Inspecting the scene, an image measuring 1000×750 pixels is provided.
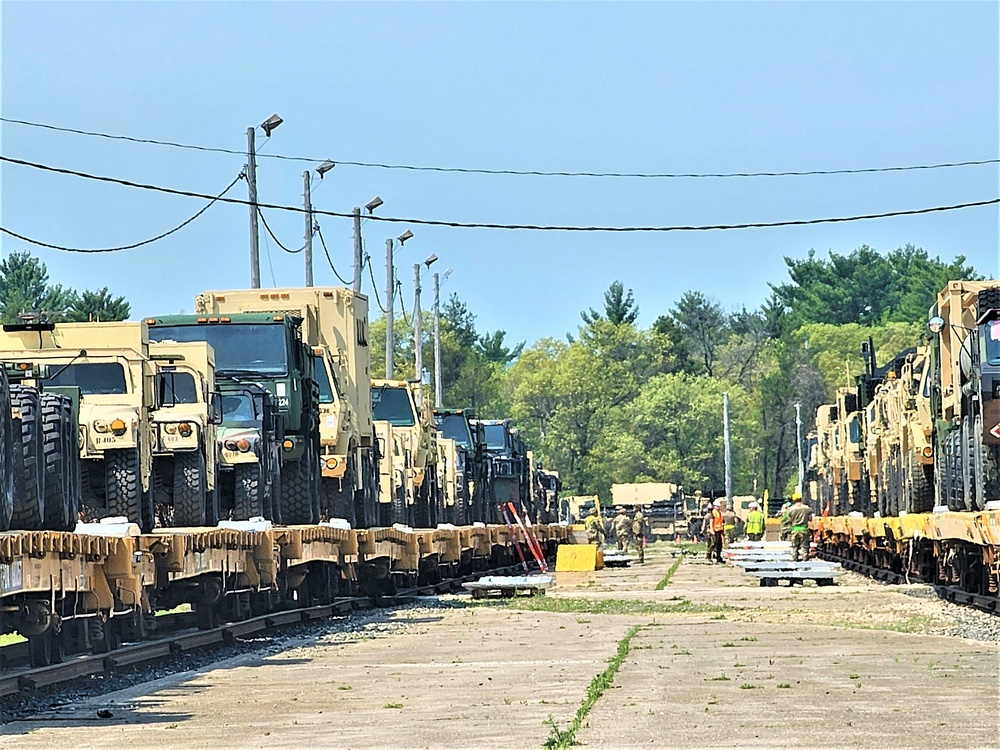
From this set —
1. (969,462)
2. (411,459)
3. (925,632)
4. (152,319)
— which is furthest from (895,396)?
(925,632)

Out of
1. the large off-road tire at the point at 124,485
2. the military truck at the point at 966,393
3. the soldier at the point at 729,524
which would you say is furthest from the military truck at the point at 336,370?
the soldier at the point at 729,524

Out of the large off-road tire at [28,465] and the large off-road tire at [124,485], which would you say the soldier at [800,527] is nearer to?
the large off-road tire at [124,485]

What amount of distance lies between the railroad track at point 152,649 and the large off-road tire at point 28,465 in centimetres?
108

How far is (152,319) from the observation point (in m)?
25.3

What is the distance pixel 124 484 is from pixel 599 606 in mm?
7248

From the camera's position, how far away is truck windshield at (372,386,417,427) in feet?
114

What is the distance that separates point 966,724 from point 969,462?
12684 millimetres

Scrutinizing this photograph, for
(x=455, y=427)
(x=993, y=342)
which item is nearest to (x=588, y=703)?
(x=993, y=342)

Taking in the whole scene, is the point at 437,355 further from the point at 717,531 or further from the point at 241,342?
the point at 241,342

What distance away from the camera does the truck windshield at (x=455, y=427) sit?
42.3 metres

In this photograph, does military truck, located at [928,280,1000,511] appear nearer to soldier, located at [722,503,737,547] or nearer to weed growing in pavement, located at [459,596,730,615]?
weed growing in pavement, located at [459,596,730,615]

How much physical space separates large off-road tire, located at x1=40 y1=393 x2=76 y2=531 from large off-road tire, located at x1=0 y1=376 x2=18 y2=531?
1204 mm

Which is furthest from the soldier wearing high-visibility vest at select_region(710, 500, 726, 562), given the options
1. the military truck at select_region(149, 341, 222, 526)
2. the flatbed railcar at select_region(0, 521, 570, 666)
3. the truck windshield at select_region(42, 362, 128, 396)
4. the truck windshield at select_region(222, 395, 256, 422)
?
the truck windshield at select_region(42, 362, 128, 396)

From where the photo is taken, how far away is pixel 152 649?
16375 millimetres
